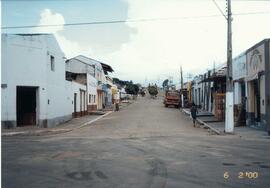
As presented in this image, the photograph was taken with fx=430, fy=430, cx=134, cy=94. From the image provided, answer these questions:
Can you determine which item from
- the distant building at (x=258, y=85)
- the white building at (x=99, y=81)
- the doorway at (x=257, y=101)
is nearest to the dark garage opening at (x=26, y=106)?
the distant building at (x=258, y=85)

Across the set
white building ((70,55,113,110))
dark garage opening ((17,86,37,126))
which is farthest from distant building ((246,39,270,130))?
white building ((70,55,113,110))

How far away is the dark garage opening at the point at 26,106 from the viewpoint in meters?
31.4

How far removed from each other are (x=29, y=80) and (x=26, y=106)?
105 inches

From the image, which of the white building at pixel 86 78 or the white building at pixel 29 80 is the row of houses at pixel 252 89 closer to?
the white building at pixel 29 80

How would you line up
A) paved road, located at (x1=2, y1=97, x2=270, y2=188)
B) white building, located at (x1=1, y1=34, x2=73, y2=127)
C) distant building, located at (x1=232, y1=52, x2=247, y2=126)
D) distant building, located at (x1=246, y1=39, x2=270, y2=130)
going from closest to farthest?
paved road, located at (x1=2, y1=97, x2=270, y2=188), distant building, located at (x1=246, y1=39, x2=270, y2=130), white building, located at (x1=1, y1=34, x2=73, y2=127), distant building, located at (x1=232, y1=52, x2=247, y2=126)

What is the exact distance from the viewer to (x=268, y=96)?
24.5 meters

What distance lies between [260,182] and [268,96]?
16.0m

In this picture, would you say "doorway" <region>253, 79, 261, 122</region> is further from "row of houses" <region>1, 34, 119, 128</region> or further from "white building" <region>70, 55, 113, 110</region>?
"white building" <region>70, 55, 113, 110</region>

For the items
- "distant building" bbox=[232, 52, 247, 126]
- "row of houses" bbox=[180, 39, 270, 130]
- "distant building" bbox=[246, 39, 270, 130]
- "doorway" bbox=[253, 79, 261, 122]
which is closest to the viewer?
"distant building" bbox=[246, 39, 270, 130]

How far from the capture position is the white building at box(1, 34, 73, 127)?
2909cm

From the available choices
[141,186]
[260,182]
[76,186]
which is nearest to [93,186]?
[76,186]

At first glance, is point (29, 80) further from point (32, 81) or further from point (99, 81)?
point (99, 81)
